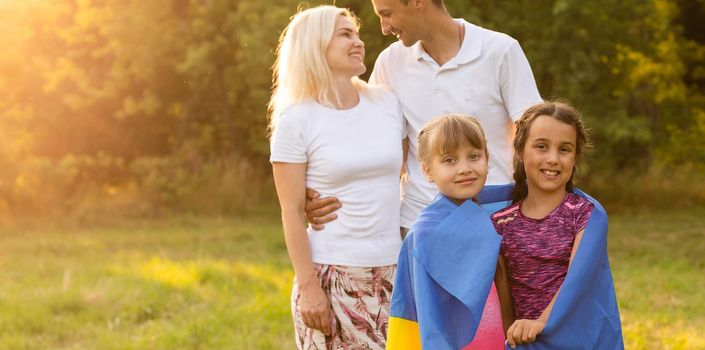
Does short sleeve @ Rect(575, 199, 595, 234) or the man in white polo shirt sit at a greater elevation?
the man in white polo shirt

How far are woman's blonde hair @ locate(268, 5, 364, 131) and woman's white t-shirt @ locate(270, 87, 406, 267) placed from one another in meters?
0.05

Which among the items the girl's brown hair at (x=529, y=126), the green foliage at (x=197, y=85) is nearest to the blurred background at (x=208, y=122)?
the green foliage at (x=197, y=85)

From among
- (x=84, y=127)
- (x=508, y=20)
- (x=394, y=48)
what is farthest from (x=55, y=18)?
(x=394, y=48)

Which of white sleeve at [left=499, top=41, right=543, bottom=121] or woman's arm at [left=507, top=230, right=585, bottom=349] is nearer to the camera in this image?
woman's arm at [left=507, top=230, right=585, bottom=349]

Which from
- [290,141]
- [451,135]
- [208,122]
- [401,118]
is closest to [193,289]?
[401,118]

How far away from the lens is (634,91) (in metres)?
15.7

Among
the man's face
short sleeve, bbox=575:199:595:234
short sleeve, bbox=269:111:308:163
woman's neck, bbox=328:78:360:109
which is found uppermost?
the man's face

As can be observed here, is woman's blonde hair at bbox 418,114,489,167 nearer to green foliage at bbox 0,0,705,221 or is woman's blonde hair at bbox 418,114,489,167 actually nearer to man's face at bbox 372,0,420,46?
man's face at bbox 372,0,420,46

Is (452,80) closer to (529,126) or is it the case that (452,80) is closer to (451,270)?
(529,126)

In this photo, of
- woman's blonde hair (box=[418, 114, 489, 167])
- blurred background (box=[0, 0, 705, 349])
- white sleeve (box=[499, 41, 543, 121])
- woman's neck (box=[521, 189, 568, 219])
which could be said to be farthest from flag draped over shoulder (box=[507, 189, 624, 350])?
blurred background (box=[0, 0, 705, 349])

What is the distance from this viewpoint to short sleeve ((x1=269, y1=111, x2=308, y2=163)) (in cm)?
325

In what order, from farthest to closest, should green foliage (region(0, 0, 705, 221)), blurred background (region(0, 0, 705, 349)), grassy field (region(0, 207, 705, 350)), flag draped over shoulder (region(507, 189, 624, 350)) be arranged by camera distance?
green foliage (region(0, 0, 705, 221)) < blurred background (region(0, 0, 705, 349)) < grassy field (region(0, 207, 705, 350)) < flag draped over shoulder (region(507, 189, 624, 350))

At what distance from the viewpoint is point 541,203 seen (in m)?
2.91

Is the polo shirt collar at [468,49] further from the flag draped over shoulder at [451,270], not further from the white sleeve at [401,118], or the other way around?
the flag draped over shoulder at [451,270]
